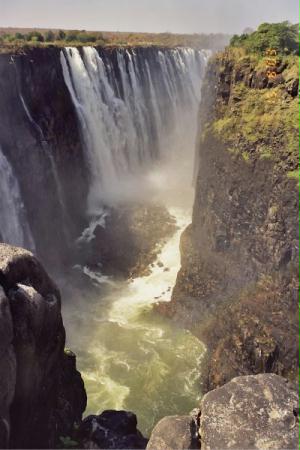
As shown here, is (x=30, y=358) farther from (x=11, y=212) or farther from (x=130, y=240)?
(x=130, y=240)

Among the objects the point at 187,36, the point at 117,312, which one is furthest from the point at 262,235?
the point at 187,36

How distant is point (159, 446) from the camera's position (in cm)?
1018

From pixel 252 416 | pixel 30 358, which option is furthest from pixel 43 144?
pixel 252 416

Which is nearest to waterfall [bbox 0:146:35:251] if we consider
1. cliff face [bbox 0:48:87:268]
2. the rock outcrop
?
cliff face [bbox 0:48:87:268]

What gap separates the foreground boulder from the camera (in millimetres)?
9125

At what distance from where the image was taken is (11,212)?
1019 inches

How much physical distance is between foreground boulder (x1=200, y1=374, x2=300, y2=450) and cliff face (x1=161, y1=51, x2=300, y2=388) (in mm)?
7460

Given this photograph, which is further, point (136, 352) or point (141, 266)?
point (141, 266)

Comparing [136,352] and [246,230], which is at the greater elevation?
[246,230]

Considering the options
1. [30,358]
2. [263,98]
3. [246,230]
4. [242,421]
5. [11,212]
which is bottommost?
[242,421]

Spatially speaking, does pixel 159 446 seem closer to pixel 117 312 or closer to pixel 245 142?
pixel 117 312

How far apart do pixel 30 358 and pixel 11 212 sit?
54.4 feet

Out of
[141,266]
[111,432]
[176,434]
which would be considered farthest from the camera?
[141,266]

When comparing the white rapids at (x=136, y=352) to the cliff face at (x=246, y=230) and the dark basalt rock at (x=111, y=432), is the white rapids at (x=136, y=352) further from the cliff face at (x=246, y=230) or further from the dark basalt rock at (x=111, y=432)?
the dark basalt rock at (x=111, y=432)
